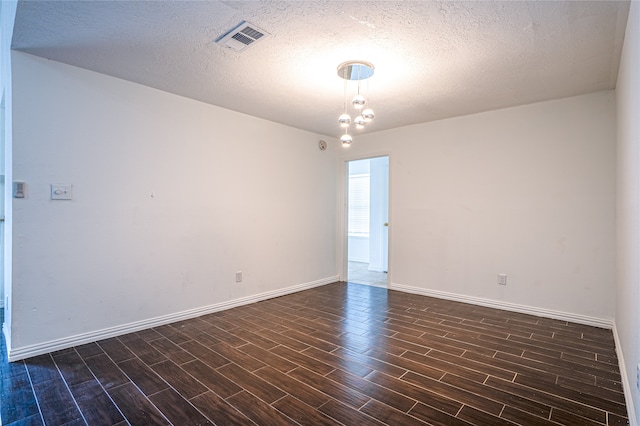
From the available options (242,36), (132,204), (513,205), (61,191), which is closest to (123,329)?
(132,204)

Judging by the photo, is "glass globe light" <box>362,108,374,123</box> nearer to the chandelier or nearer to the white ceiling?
the chandelier

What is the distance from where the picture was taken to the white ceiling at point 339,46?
6.56 ft

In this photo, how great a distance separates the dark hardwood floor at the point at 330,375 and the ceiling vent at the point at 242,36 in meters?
2.37

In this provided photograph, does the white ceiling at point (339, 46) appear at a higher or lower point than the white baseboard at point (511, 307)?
higher

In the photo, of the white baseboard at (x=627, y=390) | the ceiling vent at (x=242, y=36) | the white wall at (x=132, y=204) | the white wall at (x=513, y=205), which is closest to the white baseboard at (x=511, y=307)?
the white wall at (x=513, y=205)

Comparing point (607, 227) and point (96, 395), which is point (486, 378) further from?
point (96, 395)

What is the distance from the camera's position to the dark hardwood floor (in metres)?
1.87

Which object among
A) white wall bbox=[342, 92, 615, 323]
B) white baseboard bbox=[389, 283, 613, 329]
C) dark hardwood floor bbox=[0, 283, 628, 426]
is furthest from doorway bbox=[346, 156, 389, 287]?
dark hardwood floor bbox=[0, 283, 628, 426]

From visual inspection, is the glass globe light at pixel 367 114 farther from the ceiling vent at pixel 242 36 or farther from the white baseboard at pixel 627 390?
the white baseboard at pixel 627 390

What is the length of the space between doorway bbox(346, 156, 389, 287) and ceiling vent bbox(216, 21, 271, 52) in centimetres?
335

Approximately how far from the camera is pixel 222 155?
387cm

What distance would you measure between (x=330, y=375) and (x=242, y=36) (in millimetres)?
2451

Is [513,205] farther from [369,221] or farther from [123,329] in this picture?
[123,329]

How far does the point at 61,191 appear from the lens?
2734mm
